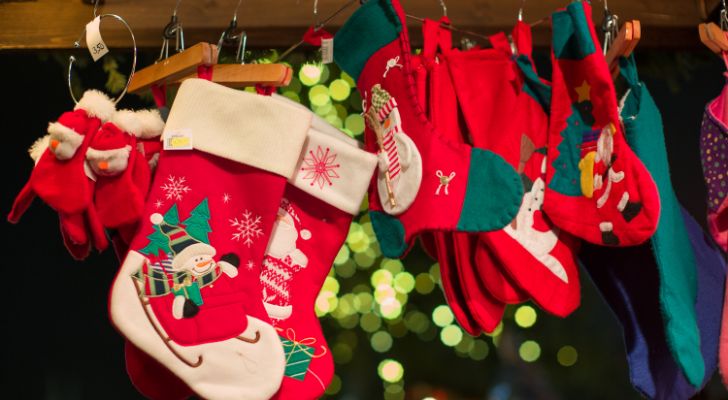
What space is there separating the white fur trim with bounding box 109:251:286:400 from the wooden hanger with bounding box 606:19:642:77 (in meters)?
0.74

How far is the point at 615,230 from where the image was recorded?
1250mm

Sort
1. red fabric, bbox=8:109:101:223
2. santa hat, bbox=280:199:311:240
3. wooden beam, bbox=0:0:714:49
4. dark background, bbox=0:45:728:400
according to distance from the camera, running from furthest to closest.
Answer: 1. dark background, bbox=0:45:728:400
2. wooden beam, bbox=0:0:714:49
3. santa hat, bbox=280:199:311:240
4. red fabric, bbox=8:109:101:223

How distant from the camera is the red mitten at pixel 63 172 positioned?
1.19 m

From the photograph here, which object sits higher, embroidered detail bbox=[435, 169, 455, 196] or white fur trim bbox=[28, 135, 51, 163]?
white fur trim bbox=[28, 135, 51, 163]

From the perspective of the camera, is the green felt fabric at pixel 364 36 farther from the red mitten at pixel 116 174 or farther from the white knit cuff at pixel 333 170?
the red mitten at pixel 116 174

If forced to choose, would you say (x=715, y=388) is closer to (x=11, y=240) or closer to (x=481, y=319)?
(x=481, y=319)

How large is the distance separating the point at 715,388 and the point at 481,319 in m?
1.02

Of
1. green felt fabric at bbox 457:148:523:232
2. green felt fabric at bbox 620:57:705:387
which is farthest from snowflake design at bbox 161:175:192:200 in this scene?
green felt fabric at bbox 620:57:705:387

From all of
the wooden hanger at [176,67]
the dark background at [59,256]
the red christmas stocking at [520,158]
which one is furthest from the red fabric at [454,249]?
the dark background at [59,256]

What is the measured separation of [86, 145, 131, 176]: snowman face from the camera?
121cm

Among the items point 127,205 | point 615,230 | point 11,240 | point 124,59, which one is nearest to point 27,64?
point 124,59

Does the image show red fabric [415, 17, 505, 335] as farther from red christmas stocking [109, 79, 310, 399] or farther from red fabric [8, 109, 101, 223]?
red fabric [8, 109, 101, 223]

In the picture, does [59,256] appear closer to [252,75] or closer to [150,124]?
[150,124]

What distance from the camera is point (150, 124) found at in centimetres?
131
